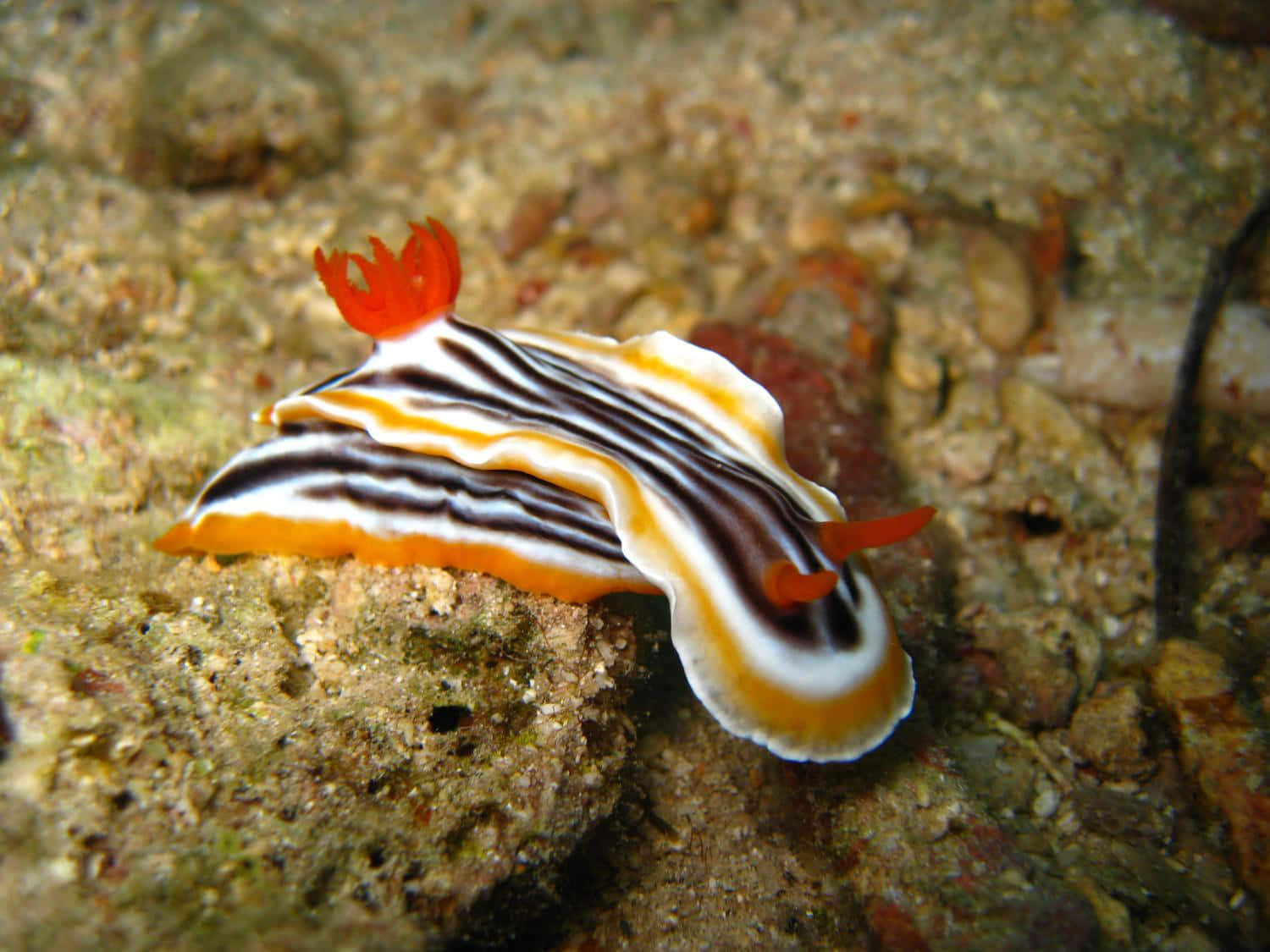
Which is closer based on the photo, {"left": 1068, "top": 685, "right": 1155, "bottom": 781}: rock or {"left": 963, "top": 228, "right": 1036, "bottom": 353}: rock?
{"left": 1068, "top": 685, "right": 1155, "bottom": 781}: rock

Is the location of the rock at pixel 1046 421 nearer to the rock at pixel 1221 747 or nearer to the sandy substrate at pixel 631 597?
the sandy substrate at pixel 631 597

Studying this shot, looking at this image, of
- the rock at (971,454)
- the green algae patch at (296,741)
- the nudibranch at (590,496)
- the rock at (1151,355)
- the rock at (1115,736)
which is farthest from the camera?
the rock at (971,454)

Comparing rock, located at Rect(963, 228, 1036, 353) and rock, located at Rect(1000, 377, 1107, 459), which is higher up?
rock, located at Rect(963, 228, 1036, 353)

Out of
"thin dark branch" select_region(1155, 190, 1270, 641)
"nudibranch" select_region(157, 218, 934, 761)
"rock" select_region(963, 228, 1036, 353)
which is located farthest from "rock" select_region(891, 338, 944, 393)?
"nudibranch" select_region(157, 218, 934, 761)

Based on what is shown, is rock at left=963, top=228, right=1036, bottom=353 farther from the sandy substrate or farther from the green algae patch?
the green algae patch

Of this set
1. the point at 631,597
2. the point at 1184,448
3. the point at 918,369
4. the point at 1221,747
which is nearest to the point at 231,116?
the point at 631,597

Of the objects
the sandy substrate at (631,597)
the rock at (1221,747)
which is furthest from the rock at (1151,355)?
the rock at (1221,747)
